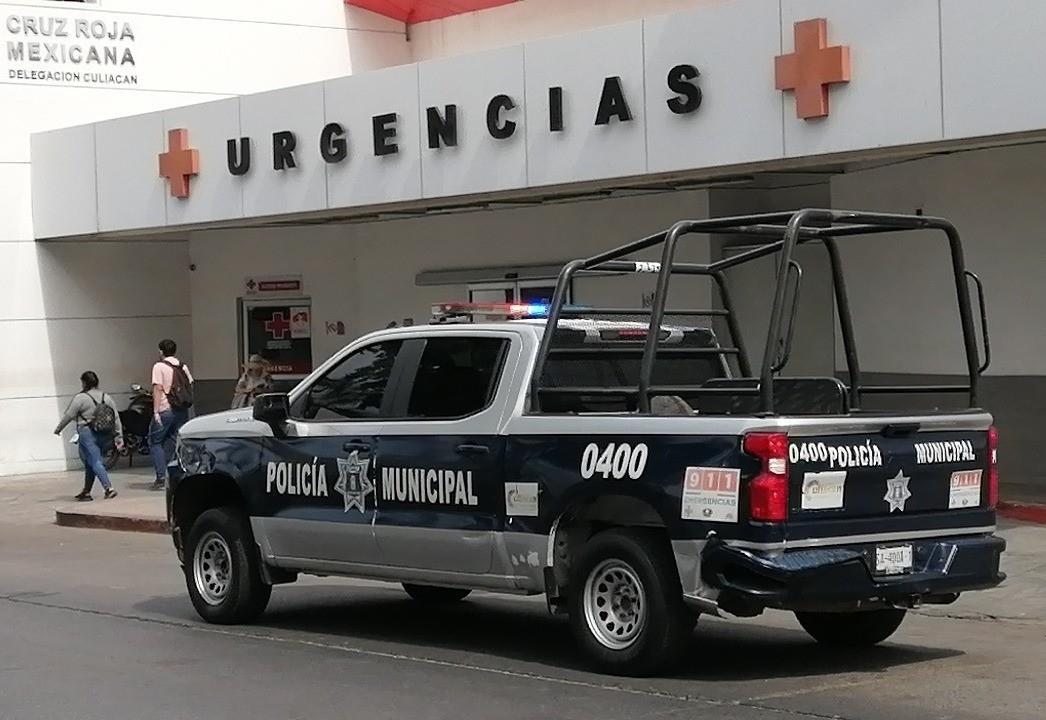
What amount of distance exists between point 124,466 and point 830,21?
14804 mm

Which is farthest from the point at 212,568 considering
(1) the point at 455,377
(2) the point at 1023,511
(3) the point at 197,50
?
(3) the point at 197,50

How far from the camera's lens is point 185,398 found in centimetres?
2027

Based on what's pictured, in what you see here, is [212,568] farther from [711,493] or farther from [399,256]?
[399,256]

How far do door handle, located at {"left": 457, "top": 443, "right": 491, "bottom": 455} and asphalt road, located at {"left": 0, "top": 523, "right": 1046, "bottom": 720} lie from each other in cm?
115

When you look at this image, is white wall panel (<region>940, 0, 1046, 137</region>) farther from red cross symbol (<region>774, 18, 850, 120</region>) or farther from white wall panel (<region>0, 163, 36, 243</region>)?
white wall panel (<region>0, 163, 36, 243</region>)

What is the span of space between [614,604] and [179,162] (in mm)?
13846

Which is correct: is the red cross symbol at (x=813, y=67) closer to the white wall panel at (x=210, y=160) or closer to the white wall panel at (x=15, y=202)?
the white wall panel at (x=210, y=160)

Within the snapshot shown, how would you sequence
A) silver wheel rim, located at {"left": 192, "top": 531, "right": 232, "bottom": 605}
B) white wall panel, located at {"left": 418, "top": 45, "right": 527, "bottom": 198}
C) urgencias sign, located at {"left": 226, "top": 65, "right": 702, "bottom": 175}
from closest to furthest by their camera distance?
1. silver wheel rim, located at {"left": 192, "top": 531, "right": 232, "bottom": 605}
2. urgencias sign, located at {"left": 226, "top": 65, "right": 702, "bottom": 175}
3. white wall panel, located at {"left": 418, "top": 45, "right": 527, "bottom": 198}

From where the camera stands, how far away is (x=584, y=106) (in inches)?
635

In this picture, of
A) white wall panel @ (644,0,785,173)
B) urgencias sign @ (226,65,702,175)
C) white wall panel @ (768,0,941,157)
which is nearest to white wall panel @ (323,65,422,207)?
urgencias sign @ (226,65,702,175)

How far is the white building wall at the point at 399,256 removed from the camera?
1912 cm

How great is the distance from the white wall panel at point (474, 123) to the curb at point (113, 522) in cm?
452

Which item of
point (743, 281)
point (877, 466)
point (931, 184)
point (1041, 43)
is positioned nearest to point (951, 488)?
point (877, 466)

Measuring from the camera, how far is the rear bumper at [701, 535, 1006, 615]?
7.93 m
